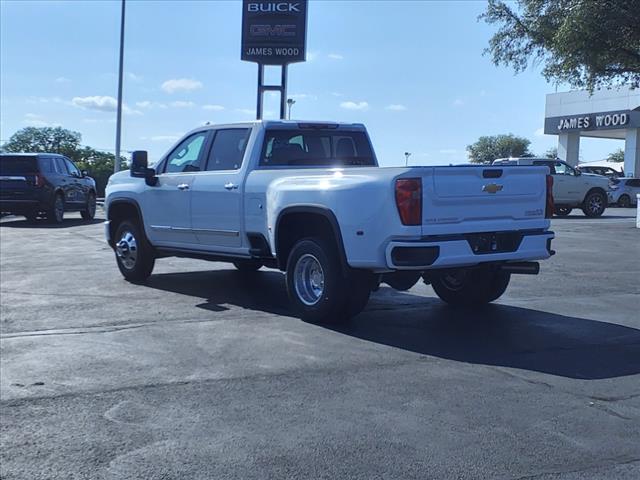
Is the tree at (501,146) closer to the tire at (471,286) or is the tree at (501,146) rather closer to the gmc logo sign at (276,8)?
the gmc logo sign at (276,8)

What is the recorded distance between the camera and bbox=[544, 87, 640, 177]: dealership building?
1806 inches

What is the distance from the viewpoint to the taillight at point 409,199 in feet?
Answer: 22.0

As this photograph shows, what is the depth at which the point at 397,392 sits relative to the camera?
5441 millimetres

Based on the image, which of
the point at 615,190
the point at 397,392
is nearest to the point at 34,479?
the point at 397,392

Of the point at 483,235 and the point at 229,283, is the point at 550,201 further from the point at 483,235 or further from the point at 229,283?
the point at 229,283

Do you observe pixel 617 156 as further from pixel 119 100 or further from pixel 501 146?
pixel 119 100

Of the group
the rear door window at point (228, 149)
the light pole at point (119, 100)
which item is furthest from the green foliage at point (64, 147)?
the rear door window at point (228, 149)

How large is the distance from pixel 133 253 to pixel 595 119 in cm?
4290

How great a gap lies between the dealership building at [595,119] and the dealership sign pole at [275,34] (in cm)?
1995

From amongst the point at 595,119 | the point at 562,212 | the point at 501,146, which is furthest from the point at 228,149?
the point at 501,146

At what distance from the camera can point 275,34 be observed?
107 ft

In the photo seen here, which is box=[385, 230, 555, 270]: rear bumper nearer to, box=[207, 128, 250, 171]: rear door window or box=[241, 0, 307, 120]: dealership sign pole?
box=[207, 128, 250, 171]: rear door window

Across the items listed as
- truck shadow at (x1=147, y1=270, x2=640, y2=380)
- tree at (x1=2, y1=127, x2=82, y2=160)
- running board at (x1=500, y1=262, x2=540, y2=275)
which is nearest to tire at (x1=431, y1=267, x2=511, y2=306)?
truck shadow at (x1=147, y1=270, x2=640, y2=380)

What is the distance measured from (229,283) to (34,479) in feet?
21.5
